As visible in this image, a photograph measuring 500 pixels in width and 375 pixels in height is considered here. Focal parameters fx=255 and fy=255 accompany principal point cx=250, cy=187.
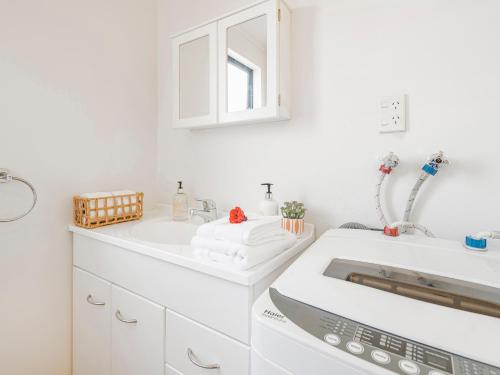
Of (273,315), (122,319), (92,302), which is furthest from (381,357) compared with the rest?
(92,302)

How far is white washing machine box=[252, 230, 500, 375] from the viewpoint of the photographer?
0.35 metres

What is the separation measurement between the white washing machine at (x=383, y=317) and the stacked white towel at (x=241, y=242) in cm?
13

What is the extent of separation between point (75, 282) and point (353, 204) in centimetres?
127

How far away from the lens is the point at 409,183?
0.90 meters

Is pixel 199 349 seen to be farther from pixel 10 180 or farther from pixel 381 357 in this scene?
pixel 10 180

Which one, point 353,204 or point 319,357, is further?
point 353,204

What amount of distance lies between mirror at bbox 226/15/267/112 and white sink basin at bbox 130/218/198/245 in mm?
594

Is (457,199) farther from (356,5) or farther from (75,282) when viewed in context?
(75,282)

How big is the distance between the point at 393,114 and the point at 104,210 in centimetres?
123

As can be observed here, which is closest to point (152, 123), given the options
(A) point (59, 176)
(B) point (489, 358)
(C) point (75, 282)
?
(A) point (59, 176)

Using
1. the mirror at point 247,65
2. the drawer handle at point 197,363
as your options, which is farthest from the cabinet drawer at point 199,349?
the mirror at point 247,65

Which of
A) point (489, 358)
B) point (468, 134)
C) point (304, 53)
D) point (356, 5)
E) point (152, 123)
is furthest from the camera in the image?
point (152, 123)

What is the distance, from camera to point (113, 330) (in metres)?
1.00

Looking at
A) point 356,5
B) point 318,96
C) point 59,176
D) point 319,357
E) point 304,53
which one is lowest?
point 319,357
